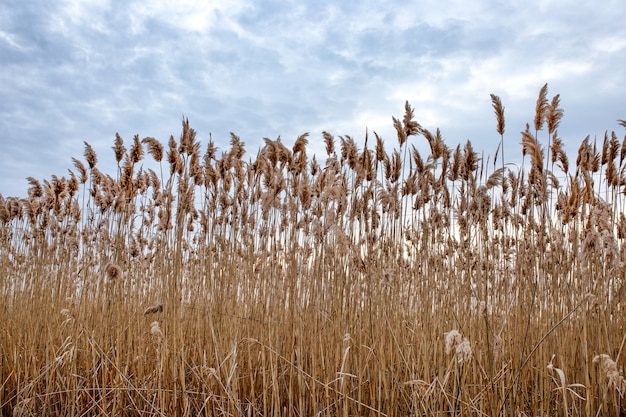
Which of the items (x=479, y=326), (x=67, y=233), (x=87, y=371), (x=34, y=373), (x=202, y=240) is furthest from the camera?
(x=67, y=233)

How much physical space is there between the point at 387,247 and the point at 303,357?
4.12 ft

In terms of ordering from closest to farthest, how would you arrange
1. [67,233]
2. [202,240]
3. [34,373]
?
[34,373] → [202,240] → [67,233]

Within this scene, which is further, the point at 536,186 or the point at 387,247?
the point at 387,247

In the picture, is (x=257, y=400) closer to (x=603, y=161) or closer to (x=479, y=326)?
(x=479, y=326)

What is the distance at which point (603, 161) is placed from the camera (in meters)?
3.73

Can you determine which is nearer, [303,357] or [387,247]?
[303,357]

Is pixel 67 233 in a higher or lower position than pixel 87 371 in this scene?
higher

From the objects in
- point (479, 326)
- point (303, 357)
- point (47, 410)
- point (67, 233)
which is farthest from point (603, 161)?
point (67, 233)


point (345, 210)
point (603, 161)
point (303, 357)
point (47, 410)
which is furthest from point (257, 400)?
point (603, 161)

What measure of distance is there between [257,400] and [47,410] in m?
1.65

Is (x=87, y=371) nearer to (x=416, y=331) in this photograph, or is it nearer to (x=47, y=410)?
(x=47, y=410)

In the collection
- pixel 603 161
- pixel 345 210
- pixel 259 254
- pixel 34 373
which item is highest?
pixel 603 161

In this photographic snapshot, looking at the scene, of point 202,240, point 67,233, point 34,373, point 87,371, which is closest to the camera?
point 87,371

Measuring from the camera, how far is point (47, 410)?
361cm
